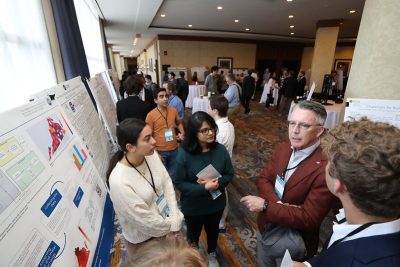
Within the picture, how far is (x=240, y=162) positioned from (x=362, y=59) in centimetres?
252

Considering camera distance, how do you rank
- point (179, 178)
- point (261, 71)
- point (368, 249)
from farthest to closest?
1. point (261, 71)
2. point (179, 178)
3. point (368, 249)

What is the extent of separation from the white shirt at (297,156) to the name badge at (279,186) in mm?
34

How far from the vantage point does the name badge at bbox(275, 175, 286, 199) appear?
1.35 m

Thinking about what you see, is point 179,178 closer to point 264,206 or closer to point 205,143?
point 205,143

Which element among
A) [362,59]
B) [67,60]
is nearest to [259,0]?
[362,59]

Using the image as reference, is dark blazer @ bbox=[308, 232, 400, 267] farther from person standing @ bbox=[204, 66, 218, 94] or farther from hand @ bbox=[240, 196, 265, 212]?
person standing @ bbox=[204, 66, 218, 94]

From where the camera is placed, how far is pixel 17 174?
0.77 meters

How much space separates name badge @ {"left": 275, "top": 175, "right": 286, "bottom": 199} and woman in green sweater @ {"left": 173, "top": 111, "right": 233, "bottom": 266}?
429 mm

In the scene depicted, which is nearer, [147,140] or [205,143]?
[147,140]

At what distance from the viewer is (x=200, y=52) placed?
1248 cm

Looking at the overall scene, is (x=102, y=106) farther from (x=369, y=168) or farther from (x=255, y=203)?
(x=369, y=168)

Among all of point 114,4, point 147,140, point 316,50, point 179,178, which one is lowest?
point 179,178

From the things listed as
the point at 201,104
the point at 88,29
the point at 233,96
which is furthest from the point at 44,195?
the point at 201,104

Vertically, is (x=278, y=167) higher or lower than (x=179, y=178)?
higher
